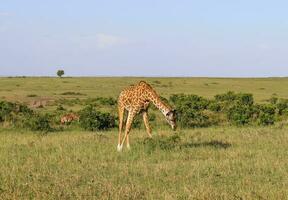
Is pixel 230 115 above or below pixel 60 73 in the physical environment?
above

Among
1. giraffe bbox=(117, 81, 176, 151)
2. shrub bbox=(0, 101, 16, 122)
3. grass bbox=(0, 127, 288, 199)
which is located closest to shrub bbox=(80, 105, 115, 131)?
grass bbox=(0, 127, 288, 199)

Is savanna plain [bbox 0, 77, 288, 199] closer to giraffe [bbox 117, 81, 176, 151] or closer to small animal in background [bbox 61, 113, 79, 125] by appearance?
giraffe [bbox 117, 81, 176, 151]

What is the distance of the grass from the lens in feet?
31.7

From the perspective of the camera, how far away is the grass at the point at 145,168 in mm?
9664

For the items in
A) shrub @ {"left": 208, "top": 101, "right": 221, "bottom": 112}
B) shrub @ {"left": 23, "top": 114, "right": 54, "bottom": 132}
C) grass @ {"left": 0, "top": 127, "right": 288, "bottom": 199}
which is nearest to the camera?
grass @ {"left": 0, "top": 127, "right": 288, "bottom": 199}

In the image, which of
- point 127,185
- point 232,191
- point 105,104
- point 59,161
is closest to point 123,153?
point 59,161

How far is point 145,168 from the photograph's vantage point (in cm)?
1252

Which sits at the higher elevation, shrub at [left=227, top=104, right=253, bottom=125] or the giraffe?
the giraffe

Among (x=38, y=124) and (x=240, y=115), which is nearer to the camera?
(x=38, y=124)

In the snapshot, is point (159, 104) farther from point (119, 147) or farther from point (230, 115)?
point (230, 115)

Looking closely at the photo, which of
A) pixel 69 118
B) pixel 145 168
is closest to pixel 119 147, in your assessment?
pixel 145 168

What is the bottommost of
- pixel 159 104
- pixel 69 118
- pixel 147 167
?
pixel 69 118

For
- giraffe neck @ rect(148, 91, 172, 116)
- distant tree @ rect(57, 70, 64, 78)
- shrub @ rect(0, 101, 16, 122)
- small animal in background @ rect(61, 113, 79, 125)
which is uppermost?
giraffe neck @ rect(148, 91, 172, 116)

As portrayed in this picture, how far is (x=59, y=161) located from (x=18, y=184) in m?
3.46
